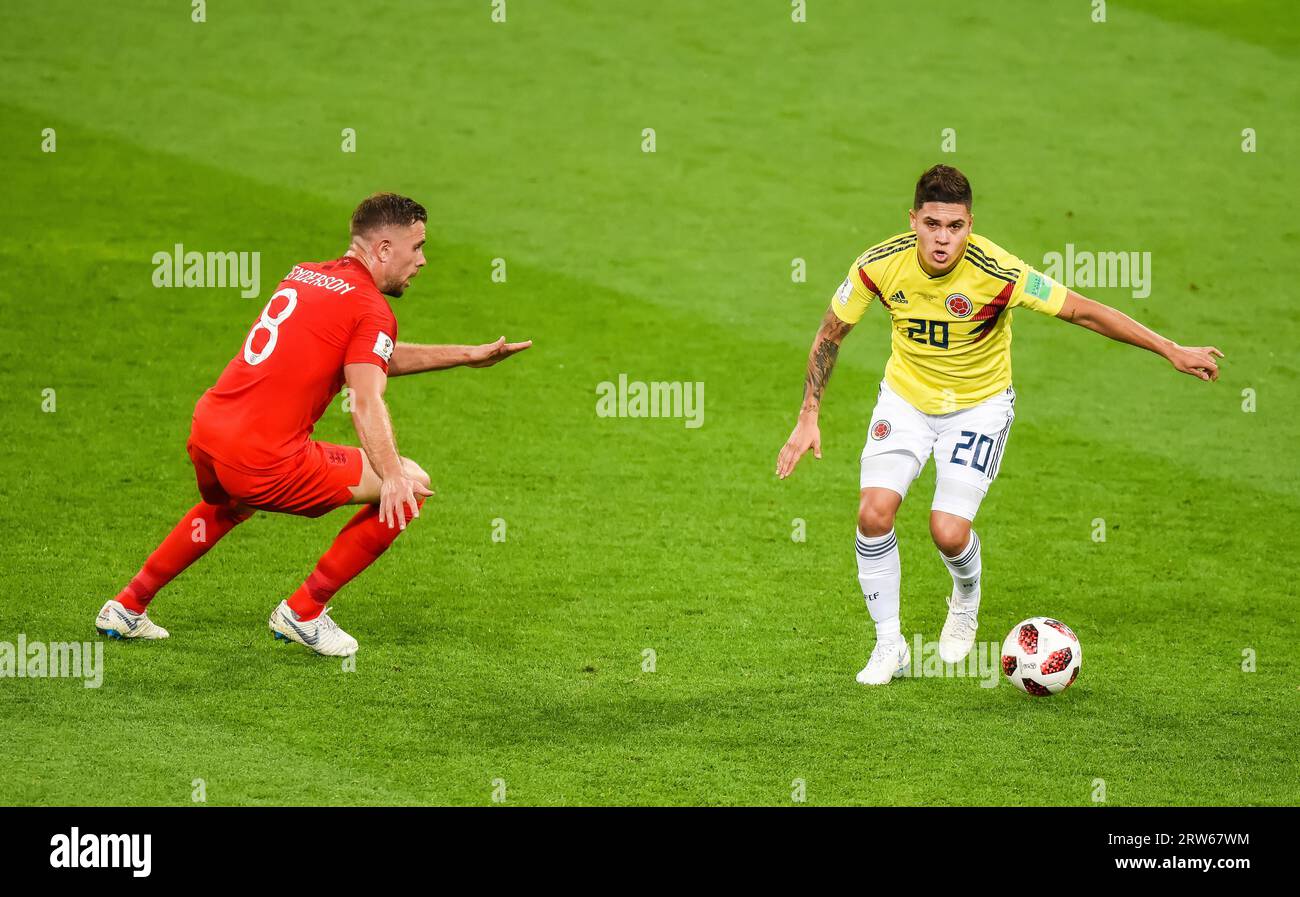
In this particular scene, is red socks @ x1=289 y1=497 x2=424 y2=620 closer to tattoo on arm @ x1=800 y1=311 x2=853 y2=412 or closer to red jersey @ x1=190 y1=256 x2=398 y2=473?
red jersey @ x1=190 y1=256 x2=398 y2=473

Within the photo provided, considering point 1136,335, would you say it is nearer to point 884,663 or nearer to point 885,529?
point 885,529

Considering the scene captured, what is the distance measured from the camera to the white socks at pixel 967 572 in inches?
282

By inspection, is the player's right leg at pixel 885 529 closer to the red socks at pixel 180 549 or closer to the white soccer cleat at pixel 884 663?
the white soccer cleat at pixel 884 663

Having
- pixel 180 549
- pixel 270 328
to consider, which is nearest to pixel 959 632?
pixel 270 328

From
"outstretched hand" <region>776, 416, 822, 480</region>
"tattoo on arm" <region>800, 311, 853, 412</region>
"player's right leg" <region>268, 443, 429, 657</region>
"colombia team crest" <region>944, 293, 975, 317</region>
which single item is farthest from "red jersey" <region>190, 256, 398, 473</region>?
"colombia team crest" <region>944, 293, 975, 317</region>

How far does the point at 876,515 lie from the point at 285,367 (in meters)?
2.67

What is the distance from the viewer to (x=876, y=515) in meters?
6.96

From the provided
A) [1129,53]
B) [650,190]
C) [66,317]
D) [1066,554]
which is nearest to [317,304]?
[1066,554]

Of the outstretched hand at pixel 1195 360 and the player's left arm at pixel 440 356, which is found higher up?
the player's left arm at pixel 440 356

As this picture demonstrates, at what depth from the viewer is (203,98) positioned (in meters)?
15.7

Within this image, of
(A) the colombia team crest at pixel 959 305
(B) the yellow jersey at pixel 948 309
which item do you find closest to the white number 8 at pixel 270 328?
(B) the yellow jersey at pixel 948 309

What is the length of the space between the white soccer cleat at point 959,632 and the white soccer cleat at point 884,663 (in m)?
0.35

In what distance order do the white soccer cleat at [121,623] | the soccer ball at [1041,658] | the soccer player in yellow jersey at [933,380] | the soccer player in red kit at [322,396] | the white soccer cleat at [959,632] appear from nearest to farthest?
the soccer player in red kit at [322,396]
the soccer ball at [1041,658]
the soccer player in yellow jersey at [933,380]
the white soccer cleat at [121,623]
the white soccer cleat at [959,632]

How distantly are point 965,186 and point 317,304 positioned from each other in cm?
282
